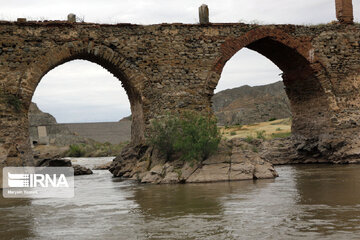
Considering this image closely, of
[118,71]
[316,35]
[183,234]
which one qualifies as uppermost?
[316,35]

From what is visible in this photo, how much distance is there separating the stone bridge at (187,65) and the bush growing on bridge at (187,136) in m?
0.79

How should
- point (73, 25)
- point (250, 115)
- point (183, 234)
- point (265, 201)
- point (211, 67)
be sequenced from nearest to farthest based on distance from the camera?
point (183, 234), point (265, 201), point (73, 25), point (211, 67), point (250, 115)

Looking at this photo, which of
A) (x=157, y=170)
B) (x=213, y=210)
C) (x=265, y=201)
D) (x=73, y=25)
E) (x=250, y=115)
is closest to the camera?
(x=213, y=210)

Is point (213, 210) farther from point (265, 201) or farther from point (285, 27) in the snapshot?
point (285, 27)

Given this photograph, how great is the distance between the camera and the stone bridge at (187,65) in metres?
13.0

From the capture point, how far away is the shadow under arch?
577 inches

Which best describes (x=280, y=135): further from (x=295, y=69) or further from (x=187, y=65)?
(x=187, y=65)

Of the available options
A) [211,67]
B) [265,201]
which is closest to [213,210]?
[265,201]

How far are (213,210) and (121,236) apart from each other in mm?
2067

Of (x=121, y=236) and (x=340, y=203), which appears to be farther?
(x=340, y=203)

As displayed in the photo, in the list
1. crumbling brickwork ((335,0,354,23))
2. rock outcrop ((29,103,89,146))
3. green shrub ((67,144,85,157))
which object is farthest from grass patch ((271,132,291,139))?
rock outcrop ((29,103,89,146))

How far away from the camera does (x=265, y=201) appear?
A: 8.22m

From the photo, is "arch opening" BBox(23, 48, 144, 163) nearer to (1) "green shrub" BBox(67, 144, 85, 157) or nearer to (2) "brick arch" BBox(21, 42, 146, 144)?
(2) "brick arch" BBox(21, 42, 146, 144)

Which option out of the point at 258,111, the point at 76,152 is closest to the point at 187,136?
the point at 76,152
